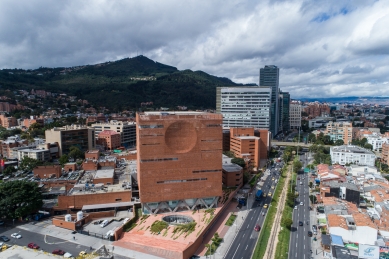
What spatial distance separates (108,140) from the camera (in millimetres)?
114312

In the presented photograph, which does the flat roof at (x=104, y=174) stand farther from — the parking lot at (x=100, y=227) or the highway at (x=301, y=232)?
the highway at (x=301, y=232)

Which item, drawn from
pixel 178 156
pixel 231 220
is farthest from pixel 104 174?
pixel 231 220

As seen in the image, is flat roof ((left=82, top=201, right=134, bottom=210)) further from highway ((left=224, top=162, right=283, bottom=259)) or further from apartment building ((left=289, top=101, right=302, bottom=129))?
apartment building ((left=289, top=101, right=302, bottom=129))

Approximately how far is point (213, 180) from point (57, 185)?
39883 millimetres

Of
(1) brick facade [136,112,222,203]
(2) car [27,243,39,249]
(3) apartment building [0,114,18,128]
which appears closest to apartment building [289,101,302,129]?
(1) brick facade [136,112,222,203]

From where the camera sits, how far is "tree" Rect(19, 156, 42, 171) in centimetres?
8064

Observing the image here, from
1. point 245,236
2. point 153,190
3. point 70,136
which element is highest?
point 70,136

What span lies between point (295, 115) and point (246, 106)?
6816cm

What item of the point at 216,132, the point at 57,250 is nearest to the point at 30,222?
the point at 57,250

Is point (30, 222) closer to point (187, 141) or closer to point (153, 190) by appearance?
point (153, 190)

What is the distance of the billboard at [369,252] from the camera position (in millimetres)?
38469

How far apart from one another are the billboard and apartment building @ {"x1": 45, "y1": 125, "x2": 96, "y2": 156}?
92.9 metres

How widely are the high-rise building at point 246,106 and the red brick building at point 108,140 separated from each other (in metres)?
53.9

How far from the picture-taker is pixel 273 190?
71.4m
